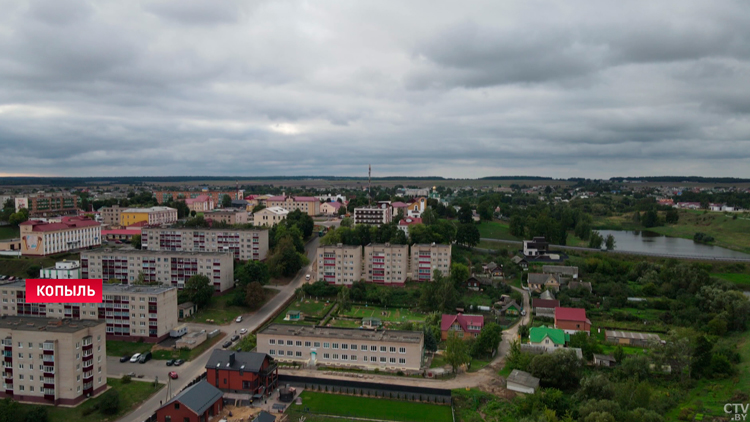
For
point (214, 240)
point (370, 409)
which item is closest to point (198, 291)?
point (214, 240)

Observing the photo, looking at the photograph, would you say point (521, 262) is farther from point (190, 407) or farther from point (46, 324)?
point (46, 324)

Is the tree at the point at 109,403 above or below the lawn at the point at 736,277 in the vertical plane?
below

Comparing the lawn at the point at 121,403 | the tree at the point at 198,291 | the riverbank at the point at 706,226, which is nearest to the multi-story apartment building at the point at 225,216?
the tree at the point at 198,291

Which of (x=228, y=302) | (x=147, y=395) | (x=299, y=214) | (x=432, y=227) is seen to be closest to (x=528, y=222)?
(x=432, y=227)

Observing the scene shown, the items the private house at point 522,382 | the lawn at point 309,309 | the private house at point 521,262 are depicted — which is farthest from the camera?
the private house at point 521,262

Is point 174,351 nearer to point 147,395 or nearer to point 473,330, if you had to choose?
point 147,395

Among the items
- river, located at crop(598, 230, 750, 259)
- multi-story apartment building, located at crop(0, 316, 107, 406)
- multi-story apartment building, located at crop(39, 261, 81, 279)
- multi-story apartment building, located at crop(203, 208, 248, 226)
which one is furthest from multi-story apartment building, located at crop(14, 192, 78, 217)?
river, located at crop(598, 230, 750, 259)

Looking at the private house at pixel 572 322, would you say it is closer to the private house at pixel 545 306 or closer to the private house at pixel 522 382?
the private house at pixel 545 306
